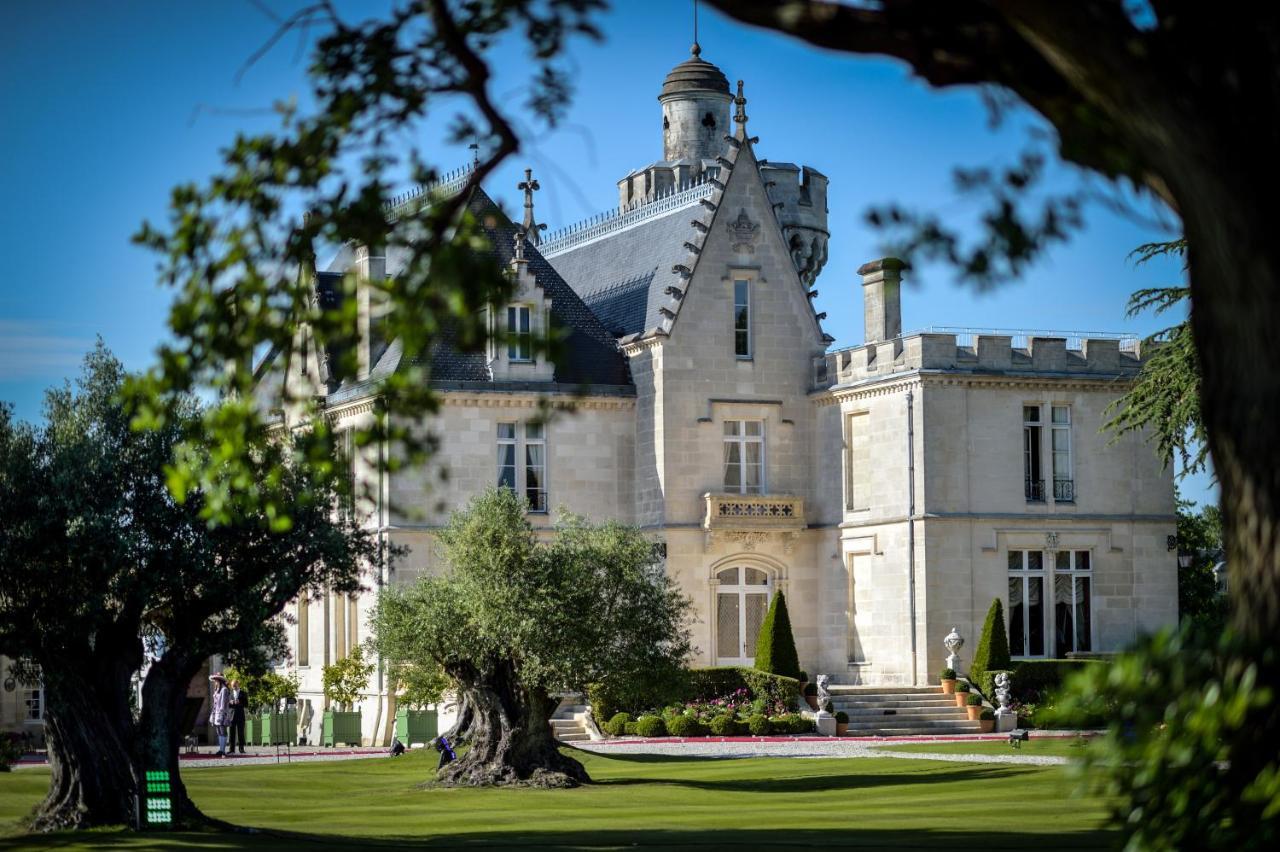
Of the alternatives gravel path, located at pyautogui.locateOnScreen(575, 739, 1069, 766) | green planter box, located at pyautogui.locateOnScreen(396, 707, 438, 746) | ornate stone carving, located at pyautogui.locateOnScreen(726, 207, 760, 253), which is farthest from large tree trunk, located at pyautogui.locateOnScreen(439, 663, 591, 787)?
ornate stone carving, located at pyautogui.locateOnScreen(726, 207, 760, 253)

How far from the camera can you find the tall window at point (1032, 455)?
1740 inches

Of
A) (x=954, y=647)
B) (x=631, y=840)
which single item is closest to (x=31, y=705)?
(x=954, y=647)

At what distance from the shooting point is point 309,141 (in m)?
10.6

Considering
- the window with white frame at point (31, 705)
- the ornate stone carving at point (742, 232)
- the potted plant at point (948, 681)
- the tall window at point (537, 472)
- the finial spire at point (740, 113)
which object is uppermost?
the finial spire at point (740, 113)

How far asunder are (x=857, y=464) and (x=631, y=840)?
25.6 metres

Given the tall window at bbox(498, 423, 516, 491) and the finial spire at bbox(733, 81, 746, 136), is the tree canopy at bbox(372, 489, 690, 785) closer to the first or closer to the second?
the tall window at bbox(498, 423, 516, 491)

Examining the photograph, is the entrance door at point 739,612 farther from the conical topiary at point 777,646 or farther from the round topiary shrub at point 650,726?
the round topiary shrub at point 650,726

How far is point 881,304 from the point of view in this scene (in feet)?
151

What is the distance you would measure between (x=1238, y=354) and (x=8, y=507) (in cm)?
1571

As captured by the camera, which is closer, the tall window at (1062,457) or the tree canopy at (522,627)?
the tree canopy at (522,627)

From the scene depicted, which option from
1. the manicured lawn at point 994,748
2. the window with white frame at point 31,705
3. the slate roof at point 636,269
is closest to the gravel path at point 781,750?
the manicured lawn at point 994,748

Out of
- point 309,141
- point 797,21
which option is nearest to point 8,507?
point 309,141

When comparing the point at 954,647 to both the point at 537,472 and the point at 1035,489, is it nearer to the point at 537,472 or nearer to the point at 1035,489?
the point at 1035,489

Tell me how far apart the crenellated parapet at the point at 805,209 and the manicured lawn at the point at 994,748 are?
35.4 m
